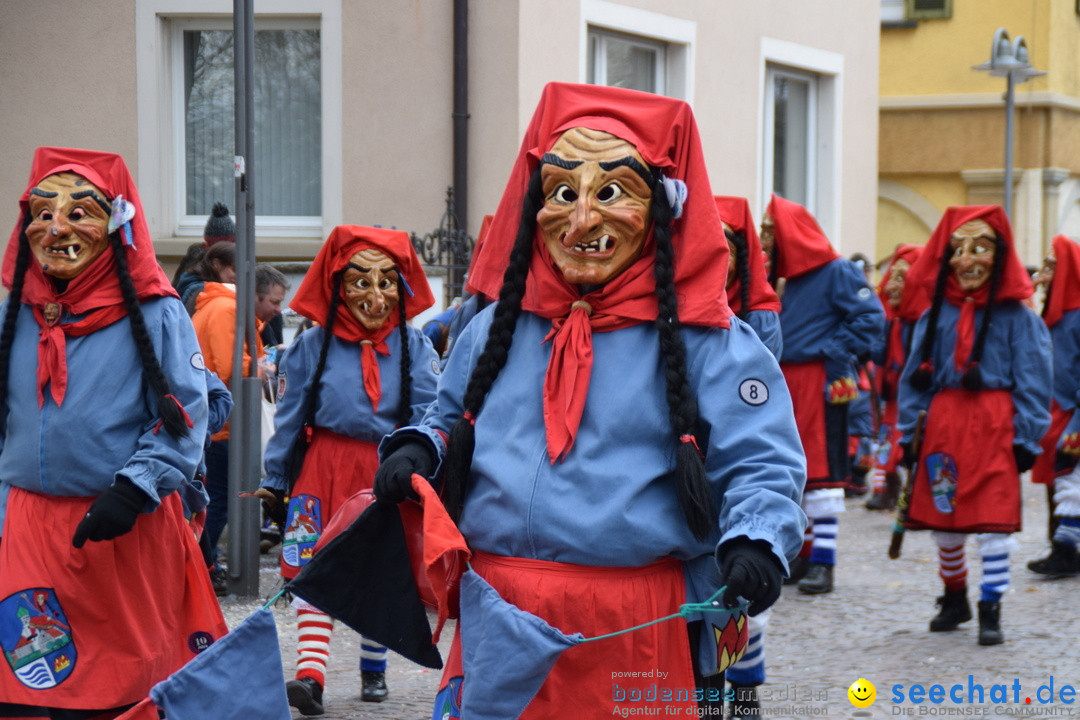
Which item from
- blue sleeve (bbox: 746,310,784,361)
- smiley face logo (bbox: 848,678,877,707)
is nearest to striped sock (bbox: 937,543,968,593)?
blue sleeve (bbox: 746,310,784,361)

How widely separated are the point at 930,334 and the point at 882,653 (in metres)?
1.62

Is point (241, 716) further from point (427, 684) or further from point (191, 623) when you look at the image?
point (427, 684)

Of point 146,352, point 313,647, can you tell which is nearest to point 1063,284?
point 313,647

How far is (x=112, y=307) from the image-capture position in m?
4.91

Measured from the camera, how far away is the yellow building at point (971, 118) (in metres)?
23.4

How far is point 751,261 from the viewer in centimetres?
740

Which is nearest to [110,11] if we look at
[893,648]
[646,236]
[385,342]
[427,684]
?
[385,342]

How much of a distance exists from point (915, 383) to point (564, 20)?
5.28 metres

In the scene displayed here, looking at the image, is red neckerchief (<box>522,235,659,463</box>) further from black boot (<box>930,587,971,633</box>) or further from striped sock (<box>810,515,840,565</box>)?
striped sock (<box>810,515,840,565</box>)

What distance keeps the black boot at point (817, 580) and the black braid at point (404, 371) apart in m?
3.17

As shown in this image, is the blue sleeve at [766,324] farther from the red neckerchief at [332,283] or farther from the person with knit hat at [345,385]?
the red neckerchief at [332,283]

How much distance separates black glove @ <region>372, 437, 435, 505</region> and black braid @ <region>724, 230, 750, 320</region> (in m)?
3.84

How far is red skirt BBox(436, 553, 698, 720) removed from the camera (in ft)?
11.3

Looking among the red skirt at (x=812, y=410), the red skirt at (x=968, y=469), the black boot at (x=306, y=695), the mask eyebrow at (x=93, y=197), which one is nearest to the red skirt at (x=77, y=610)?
the mask eyebrow at (x=93, y=197)
